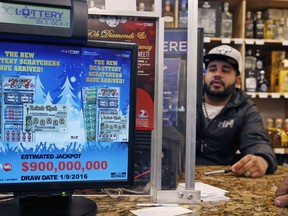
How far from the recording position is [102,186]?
79 cm

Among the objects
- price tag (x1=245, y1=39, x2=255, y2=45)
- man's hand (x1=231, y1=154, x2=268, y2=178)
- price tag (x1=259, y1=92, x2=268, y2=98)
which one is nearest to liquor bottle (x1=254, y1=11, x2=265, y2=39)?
price tag (x1=245, y1=39, x2=255, y2=45)

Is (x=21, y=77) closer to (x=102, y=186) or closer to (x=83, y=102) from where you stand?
(x=83, y=102)

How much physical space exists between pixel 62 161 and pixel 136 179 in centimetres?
27

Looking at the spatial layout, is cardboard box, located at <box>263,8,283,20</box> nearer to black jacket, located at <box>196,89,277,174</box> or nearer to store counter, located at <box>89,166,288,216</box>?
black jacket, located at <box>196,89,277,174</box>

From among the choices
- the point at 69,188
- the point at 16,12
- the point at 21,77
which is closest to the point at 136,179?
the point at 69,188

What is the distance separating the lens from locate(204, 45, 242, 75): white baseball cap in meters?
2.28

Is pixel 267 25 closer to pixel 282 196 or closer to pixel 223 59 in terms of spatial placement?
pixel 223 59

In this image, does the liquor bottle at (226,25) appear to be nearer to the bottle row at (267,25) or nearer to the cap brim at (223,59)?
the bottle row at (267,25)

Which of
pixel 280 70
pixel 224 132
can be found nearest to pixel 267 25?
pixel 280 70

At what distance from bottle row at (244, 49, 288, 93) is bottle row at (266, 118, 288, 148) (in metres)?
0.26

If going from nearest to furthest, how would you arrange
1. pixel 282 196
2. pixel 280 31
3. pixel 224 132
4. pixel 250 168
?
1. pixel 282 196
2. pixel 250 168
3. pixel 224 132
4. pixel 280 31

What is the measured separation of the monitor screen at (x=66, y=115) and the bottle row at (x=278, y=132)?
2267 mm

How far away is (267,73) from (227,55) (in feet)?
2.79

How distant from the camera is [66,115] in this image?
775 millimetres
